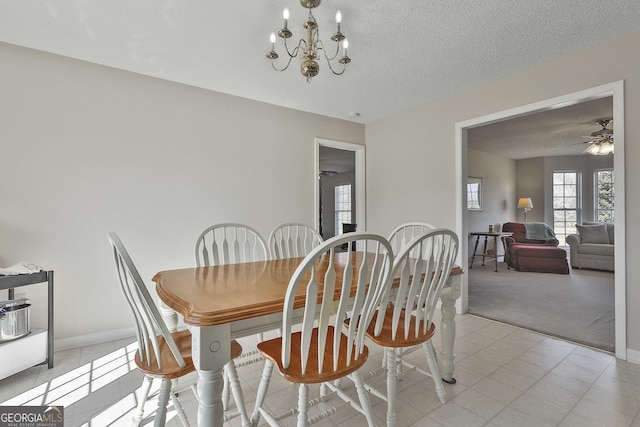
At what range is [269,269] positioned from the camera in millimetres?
1905

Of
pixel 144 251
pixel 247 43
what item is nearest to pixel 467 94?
pixel 247 43

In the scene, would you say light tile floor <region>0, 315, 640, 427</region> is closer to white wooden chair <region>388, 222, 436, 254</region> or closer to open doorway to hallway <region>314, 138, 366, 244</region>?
white wooden chair <region>388, 222, 436, 254</region>

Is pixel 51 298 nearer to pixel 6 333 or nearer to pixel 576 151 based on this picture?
pixel 6 333

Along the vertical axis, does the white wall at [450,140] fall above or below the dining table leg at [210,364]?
above

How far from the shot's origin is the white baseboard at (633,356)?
2244mm

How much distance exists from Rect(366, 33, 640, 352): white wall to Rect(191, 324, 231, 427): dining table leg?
2.94 metres

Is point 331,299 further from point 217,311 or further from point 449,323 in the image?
point 449,323

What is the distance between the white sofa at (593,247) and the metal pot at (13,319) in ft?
25.9

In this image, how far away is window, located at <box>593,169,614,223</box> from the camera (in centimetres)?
708

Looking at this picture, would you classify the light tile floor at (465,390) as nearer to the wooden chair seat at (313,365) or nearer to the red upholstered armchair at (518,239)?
the wooden chair seat at (313,365)

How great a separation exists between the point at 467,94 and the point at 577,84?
97 centimetres

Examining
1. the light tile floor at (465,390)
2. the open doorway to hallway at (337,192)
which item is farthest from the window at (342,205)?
the light tile floor at (465,390)

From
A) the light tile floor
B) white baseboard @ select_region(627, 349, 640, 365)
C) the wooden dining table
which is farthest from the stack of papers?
white baseboard @ select_region(627, 349, 640, 365)

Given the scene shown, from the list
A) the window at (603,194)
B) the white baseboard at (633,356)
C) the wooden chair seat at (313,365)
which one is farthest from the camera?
the window at (603,194)
